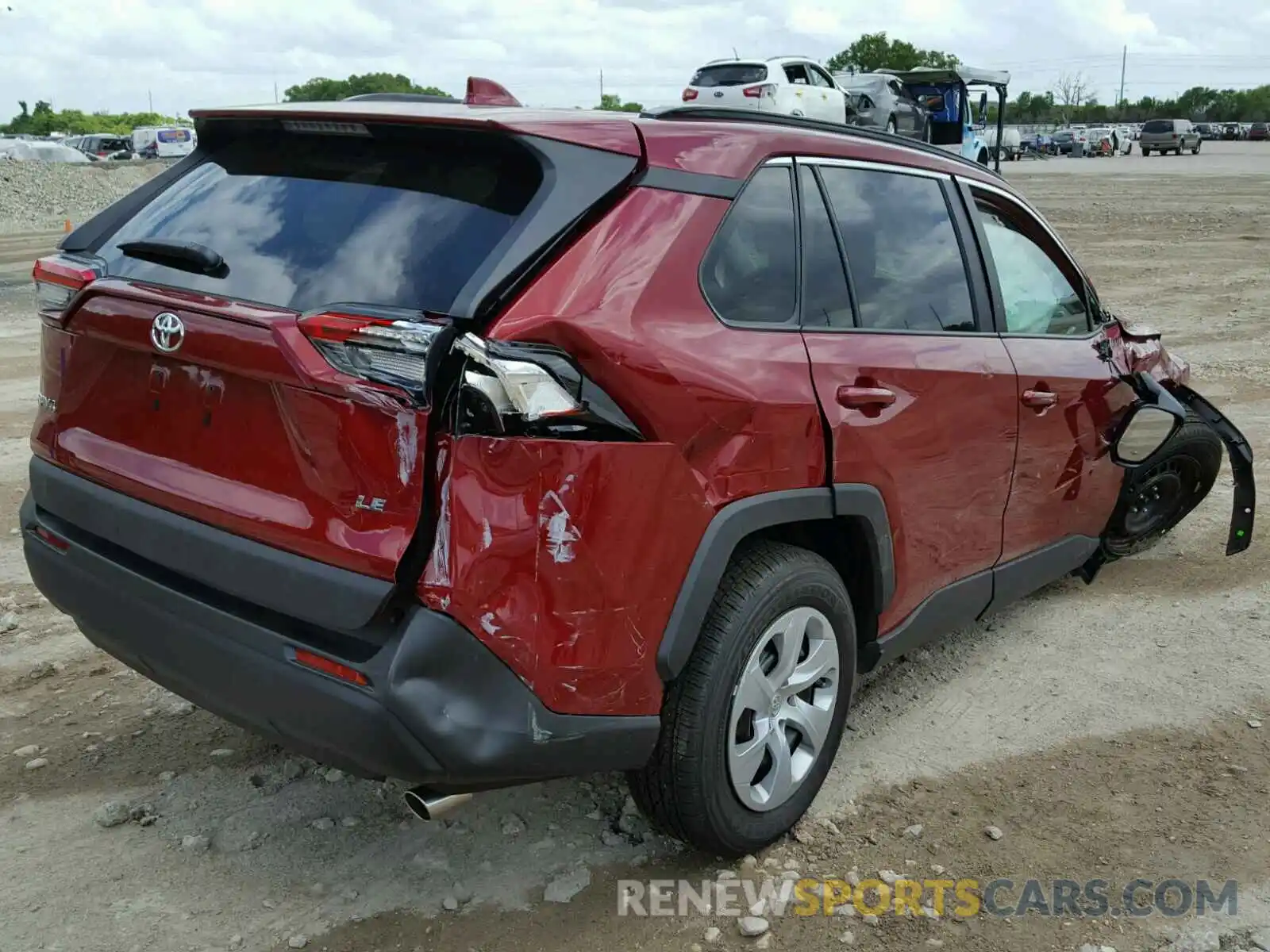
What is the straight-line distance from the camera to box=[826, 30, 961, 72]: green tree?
7169 centimetres

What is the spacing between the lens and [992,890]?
2945mm

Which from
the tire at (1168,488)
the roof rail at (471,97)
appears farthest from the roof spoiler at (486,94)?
the tire at (1168,488)

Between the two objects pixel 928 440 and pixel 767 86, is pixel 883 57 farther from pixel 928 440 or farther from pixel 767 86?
pixel 928 440

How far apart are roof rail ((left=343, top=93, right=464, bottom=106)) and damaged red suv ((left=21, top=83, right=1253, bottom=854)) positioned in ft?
0.09

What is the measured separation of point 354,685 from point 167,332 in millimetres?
927

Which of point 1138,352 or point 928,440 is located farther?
point 1138,352

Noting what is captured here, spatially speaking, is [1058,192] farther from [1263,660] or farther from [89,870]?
[89,870]

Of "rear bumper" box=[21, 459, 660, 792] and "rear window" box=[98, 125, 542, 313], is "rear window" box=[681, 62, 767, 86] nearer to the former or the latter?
"rear window" box=[98, 125, 542, 313]

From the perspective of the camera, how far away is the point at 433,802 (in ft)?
8.32

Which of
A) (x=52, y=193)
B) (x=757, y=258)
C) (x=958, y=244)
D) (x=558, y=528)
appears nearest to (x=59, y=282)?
(x=558, y=528)

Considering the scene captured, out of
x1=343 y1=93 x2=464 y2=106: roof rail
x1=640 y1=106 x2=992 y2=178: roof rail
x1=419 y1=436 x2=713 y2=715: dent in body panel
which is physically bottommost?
x1=419 y1=436 x2=713 y2=715: dent in body panel

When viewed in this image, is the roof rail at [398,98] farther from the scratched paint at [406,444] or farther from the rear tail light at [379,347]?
the scratched paint at [406,444]

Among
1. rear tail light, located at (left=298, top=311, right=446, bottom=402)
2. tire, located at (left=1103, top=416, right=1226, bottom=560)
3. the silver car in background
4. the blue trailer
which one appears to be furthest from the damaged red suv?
the blue trailer

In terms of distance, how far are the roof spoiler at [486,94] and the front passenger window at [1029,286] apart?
161cm
